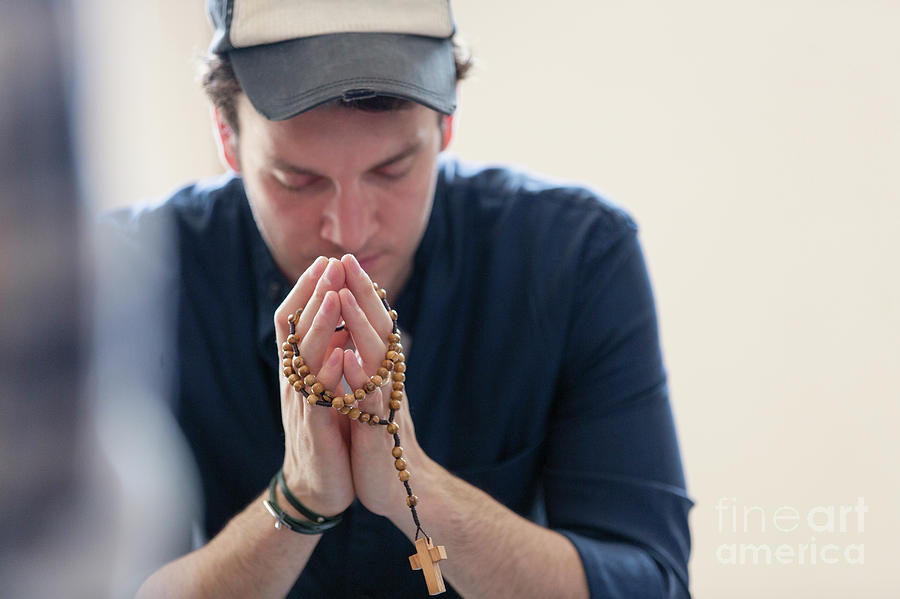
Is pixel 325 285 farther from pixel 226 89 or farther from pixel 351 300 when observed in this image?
pixel 226 89

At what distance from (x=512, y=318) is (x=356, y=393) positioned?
45cm

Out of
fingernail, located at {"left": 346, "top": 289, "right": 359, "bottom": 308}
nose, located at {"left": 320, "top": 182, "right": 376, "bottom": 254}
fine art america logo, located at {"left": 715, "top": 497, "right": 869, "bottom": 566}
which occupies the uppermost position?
nose, located at {"left": 320, "top": 182, "right": 376, "bottom": 254}

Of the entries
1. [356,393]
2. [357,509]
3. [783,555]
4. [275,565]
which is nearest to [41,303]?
[356,393]

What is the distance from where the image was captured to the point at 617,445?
1.16m

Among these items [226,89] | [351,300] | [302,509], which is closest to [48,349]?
[351,300]

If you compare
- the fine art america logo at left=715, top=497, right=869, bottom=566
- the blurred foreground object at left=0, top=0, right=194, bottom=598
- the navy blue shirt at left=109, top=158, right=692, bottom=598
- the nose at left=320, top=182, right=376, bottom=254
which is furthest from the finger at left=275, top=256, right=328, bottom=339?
the fine art america logo at left=715, top=497, right=869, bottom=566

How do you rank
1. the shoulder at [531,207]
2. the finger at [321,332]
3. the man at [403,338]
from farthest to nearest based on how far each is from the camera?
the shoulder at [531,207] → the man at [403,338] → the finger at [321,332]

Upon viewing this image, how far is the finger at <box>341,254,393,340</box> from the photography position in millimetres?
865

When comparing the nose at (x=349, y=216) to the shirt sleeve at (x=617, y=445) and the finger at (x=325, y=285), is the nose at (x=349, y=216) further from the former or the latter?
the shirt sleeve at (x=617, y=445)

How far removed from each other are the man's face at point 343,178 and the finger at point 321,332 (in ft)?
0.79

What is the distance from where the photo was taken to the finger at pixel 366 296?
0.86 metres

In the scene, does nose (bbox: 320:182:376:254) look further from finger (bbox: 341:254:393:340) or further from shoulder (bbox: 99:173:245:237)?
shoulder (bbox: 99:173:245:237)

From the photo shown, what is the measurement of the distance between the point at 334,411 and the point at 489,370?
393 millimetres

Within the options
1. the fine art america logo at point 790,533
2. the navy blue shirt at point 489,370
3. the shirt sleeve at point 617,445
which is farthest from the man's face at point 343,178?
the fine art america logo at point 790,533
